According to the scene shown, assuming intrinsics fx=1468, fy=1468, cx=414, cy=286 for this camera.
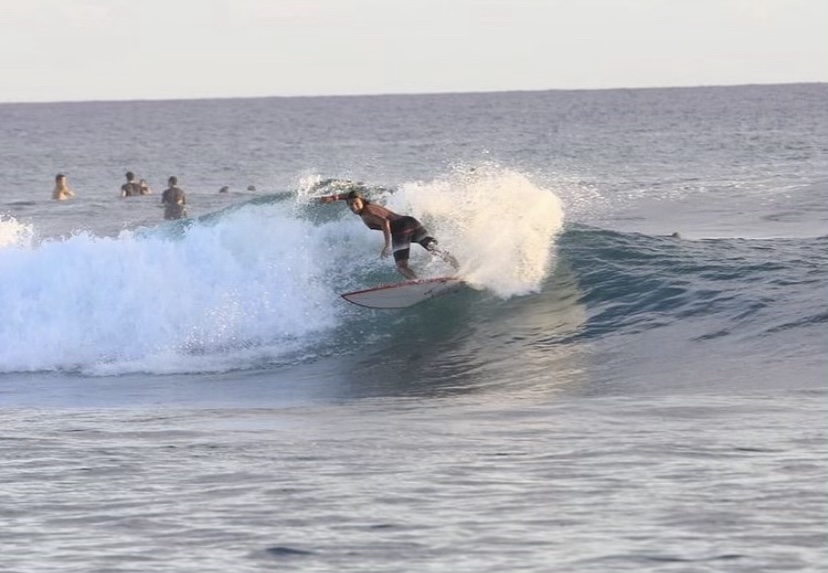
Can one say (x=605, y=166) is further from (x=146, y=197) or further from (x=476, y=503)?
(x=476, y=503)

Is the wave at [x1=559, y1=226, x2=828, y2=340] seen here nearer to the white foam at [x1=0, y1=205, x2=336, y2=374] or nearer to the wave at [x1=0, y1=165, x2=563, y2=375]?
the wave at [x1=0, y1=165, x2=563, y2=375]

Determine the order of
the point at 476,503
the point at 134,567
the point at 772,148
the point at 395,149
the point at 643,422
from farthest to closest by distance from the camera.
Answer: the point at 395,149, the point at 772,148, the point at 643,422, the point at 476,503, the point at 134,567

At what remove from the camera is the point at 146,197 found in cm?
3853

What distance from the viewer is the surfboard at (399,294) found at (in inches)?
651

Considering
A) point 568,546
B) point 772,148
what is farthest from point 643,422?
point 772,148

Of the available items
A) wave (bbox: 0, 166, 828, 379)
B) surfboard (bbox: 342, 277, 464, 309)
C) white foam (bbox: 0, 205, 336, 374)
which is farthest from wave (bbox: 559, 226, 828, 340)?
white foam (bbox: 0, 205, 336, 374)

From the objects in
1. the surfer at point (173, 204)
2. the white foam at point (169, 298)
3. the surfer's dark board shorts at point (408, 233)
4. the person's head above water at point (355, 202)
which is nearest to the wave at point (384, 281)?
the white foam at point (169, 298)

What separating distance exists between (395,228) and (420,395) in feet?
9.36

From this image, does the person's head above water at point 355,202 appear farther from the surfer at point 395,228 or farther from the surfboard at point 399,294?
the surfboard at point 399,294

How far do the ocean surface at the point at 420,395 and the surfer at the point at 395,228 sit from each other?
0.96 metres

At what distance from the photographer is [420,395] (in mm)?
14062

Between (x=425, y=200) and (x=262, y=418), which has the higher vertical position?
(x=425, y=200)

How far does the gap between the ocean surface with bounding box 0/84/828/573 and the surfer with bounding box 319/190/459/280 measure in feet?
3.15

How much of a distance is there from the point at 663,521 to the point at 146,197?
3138 cm
